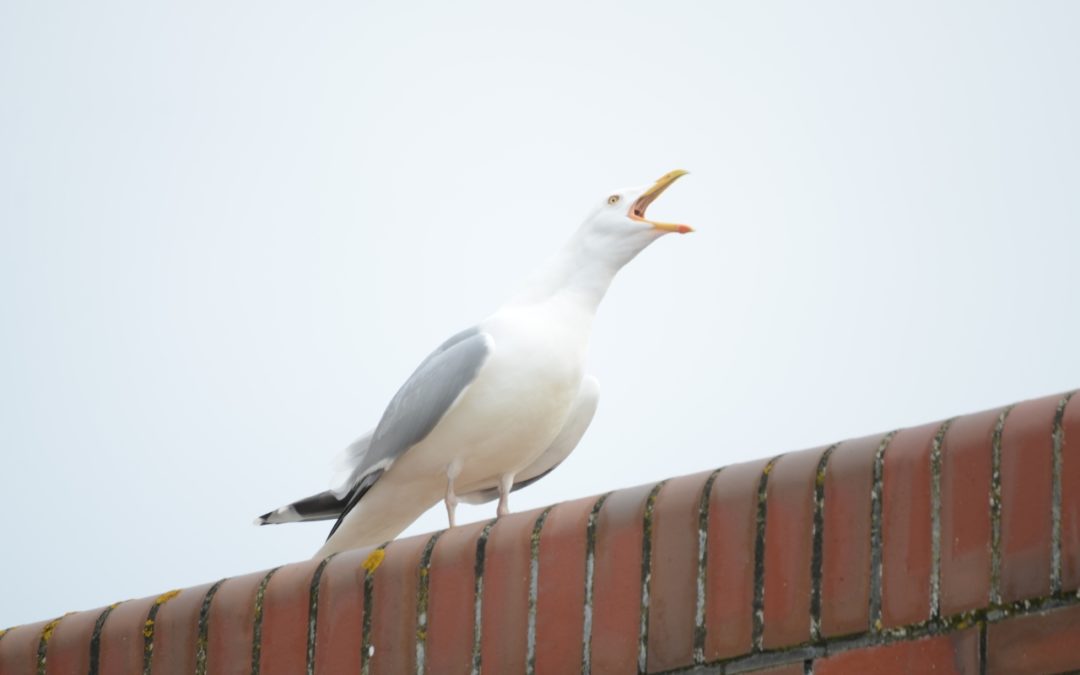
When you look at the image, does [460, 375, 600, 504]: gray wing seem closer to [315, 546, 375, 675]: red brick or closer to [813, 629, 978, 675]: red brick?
[315, 546, 375, 675]: red brick

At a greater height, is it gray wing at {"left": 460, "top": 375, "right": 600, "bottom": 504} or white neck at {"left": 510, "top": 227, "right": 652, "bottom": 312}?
white neck at {"left": 510, "top": 227, "right": 652, "bottom": 312}

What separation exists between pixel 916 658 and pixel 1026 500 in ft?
1.05

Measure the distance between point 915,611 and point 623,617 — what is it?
0.60 metres

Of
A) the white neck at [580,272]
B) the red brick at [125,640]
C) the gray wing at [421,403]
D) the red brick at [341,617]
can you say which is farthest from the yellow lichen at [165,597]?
the white neck at [580,272]

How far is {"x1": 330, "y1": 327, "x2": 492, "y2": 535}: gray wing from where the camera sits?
254 inches

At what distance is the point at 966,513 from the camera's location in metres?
3.12

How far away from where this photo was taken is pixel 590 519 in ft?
11.8

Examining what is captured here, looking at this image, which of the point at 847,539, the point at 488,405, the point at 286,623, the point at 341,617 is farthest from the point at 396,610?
the point at 488,405

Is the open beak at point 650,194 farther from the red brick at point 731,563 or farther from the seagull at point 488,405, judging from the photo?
the red brick at point 731,563

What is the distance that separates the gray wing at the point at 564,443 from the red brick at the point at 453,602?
3188 mm

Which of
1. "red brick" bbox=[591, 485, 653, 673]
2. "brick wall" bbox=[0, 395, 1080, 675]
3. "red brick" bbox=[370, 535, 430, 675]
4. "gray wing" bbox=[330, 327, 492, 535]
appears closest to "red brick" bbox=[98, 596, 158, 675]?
"brick wall" bbox=[0, 395, 1080, 675]

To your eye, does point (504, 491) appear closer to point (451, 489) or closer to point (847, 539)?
point (451, 489)

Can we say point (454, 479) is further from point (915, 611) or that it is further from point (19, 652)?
point (915, 611)

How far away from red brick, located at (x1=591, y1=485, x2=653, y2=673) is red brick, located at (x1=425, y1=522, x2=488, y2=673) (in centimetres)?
A: 29
